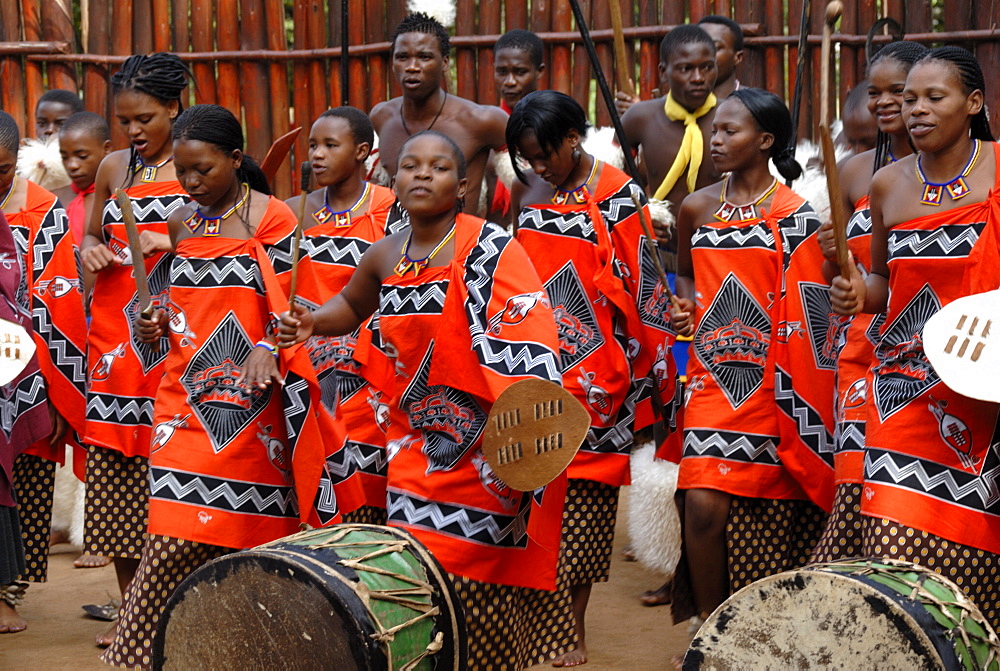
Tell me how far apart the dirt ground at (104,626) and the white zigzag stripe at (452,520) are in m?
1.16

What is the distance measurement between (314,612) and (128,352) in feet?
8.66

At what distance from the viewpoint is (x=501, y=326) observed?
4.47 metres

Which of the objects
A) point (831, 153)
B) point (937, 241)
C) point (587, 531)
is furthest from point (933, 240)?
point (587, 531)

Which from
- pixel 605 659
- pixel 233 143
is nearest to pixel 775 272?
pixel 605 659

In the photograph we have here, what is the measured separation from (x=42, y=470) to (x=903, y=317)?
3939mm

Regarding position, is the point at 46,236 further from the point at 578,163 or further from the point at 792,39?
the point at 792,39

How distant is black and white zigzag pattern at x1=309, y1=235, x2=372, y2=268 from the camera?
6086 millimetres

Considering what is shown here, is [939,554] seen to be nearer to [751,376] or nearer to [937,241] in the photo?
[937,241]

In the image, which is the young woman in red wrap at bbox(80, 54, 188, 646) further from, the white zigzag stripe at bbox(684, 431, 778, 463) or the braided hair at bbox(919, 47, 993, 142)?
the braided hair at bbox(919, 47, 993, 142)

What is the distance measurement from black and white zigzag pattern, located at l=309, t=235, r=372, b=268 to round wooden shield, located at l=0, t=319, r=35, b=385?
150cm

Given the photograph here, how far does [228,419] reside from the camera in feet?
16.5

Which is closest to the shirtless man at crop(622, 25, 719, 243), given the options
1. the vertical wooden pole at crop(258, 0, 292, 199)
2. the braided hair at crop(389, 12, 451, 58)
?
the braided hair at crop(389, 12, 451, 58)

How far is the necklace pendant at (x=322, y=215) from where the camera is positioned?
6.17 metres

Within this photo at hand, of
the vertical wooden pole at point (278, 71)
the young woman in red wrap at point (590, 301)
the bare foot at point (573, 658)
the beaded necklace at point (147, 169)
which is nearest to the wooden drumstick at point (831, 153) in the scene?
the young woman in red wrap at point (590, 301)
